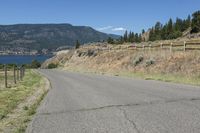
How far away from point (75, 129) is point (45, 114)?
2698 mm

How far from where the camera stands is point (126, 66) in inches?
1756

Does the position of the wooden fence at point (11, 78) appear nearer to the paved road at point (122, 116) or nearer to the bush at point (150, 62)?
the paved road at point (122, 116)

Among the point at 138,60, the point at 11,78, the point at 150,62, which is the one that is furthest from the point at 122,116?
the point at 138,60

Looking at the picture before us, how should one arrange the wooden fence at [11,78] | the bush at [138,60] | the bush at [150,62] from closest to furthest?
the wooden fence at [11,78], the bush at [150,62], the bush at [138,60]

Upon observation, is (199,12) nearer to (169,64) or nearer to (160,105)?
(169,64)

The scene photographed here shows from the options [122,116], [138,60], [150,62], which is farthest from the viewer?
[138,60]

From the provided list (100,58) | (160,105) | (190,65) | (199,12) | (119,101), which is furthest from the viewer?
(199,12)

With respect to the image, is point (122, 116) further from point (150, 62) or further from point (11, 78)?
point (11, 78)

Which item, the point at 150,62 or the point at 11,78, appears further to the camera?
the point at 11,78

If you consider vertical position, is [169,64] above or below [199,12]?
below

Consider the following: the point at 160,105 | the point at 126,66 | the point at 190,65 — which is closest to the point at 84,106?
the point at 160,105

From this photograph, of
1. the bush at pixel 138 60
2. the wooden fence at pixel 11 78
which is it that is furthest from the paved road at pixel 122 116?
the bush at pixel 138 60

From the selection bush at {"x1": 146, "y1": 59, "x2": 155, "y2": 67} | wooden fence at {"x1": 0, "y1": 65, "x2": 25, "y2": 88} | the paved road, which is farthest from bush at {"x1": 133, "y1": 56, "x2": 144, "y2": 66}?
the paved road

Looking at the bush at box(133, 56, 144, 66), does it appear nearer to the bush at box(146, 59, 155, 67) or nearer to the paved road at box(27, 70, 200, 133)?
the bush at box(146, 59, 155, 67)
